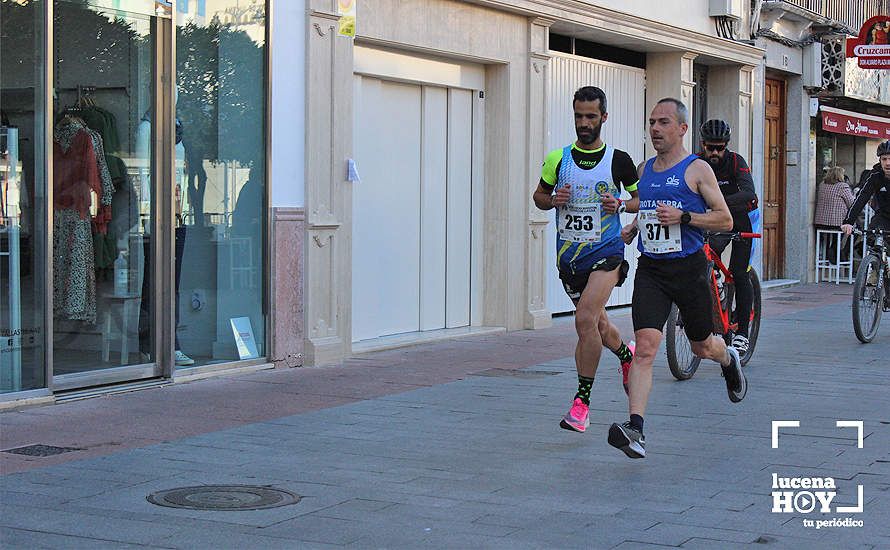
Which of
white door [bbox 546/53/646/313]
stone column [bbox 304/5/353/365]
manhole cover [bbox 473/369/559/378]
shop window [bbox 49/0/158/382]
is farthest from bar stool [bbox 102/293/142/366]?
white door [bbox 546/53/646/313]

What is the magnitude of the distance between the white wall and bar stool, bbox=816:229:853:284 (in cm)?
1360

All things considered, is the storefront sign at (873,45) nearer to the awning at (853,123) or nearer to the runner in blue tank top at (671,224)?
the awning at (853,123)

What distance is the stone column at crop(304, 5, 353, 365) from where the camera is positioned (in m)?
11.3

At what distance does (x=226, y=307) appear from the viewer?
10.8 meters

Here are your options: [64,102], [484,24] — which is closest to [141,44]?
[64,102]

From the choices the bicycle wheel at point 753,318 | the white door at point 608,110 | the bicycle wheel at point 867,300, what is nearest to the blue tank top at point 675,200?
the bicycle wheel at point 753,318

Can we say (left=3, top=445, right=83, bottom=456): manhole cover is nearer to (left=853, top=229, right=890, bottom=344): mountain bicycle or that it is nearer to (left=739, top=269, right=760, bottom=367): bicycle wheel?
(left=739, top=269, right=760, bottom=367): bicycle wheel

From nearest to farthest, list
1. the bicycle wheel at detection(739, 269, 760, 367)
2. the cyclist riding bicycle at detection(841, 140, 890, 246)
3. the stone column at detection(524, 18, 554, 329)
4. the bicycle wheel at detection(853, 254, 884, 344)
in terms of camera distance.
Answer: the bicycle wheel at detection(739, 269, 760, 367) → the bicycle wheel at detection(853, 254, 884, 344) → the cyclist riding bicycle at detection(841, 140, 890, 246) → the stone column at detection(524, 18, 554, 329)

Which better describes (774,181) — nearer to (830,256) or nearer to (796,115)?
(796,115)

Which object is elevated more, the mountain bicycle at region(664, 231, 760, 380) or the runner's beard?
the runner's beard

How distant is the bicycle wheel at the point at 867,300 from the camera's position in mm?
12977

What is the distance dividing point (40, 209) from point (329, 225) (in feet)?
9.43

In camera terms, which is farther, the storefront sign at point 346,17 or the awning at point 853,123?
the awning at point 853,123

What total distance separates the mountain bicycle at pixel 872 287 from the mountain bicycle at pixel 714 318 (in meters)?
2.26
